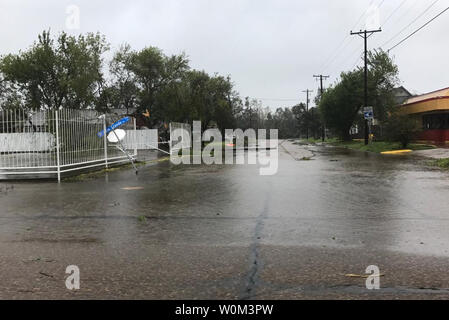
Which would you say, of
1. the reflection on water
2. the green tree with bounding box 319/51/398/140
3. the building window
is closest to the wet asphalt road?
the reflection on water

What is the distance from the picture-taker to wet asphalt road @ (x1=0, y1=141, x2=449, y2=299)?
3877mm

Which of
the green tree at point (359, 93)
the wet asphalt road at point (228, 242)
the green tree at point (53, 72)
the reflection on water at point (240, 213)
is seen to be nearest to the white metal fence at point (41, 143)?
the reflection on water at point (240, 213)

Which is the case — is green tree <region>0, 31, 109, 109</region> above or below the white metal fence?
above

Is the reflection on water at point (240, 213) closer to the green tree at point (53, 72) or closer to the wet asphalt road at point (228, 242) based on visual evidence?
the wet asphalt road at point (228, 242)

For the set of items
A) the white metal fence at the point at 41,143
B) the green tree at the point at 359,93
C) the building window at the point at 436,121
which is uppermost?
the green tree at the point at 359,93

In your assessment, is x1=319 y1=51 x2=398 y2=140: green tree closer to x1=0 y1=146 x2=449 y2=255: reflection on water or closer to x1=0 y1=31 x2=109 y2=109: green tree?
x1=0 y1=31 x2=109 y2=109: green tree

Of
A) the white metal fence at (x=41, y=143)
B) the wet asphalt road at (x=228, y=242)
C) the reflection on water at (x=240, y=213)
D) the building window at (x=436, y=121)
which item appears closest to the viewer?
the wet asphalt road at (x=228, y=242)

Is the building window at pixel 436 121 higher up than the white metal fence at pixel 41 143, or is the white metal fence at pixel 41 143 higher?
the building window at pixel 436 121

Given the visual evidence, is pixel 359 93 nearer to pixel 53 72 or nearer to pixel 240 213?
pixel 53 72

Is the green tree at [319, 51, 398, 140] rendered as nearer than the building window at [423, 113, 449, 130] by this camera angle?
No

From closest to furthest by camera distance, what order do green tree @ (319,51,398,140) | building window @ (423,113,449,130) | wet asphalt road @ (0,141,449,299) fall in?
wet asphalt road @ (0,141,449,299), building window @ (423,113,449,130), green tree @ (319,51,398,140)

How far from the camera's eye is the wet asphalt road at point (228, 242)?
3.88 meters

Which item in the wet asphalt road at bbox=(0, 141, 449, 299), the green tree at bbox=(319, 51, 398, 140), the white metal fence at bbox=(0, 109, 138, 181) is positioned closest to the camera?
the wet asphalt road at bbox=(0, 141, 449, 299)
